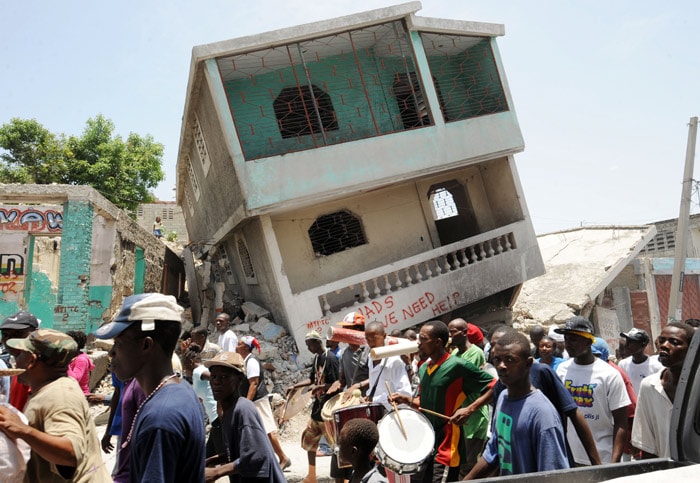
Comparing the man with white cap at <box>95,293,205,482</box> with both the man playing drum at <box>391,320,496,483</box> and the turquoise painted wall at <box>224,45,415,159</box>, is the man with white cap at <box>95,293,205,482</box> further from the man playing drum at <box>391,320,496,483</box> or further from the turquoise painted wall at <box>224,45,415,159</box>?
the turquoise painted wall at <box>224,45,415,159</box>

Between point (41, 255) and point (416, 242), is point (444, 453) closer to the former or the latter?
point (416, 242)

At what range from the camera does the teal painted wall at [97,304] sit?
449 inches

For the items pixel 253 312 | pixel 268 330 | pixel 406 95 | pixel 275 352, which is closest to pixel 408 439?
pixel 275 352

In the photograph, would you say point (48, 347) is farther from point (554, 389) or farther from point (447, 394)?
point (554, 389)

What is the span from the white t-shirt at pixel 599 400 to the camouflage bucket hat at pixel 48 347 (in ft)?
10.1

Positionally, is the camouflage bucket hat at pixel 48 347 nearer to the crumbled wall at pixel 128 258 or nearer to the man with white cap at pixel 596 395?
the man with white cap at pixel 596 395

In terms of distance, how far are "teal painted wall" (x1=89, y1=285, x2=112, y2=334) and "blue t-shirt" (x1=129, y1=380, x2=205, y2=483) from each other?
10.7m

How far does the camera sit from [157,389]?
75.5 inches

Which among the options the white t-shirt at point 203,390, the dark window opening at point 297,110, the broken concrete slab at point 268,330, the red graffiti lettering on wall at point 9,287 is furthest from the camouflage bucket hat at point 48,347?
the red graffiti lettering on wall at point 9,287

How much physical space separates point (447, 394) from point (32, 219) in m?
11.3

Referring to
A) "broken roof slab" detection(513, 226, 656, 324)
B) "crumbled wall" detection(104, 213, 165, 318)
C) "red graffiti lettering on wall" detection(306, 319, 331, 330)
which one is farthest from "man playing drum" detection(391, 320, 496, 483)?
"broken roof slab" detection(513, 226, 656, 324)

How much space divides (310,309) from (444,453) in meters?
6.77

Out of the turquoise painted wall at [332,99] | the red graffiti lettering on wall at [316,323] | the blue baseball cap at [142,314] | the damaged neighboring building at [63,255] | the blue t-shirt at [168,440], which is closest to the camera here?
the blue t-shirt at [168,440]

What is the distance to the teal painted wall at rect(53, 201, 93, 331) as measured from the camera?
11.1m
